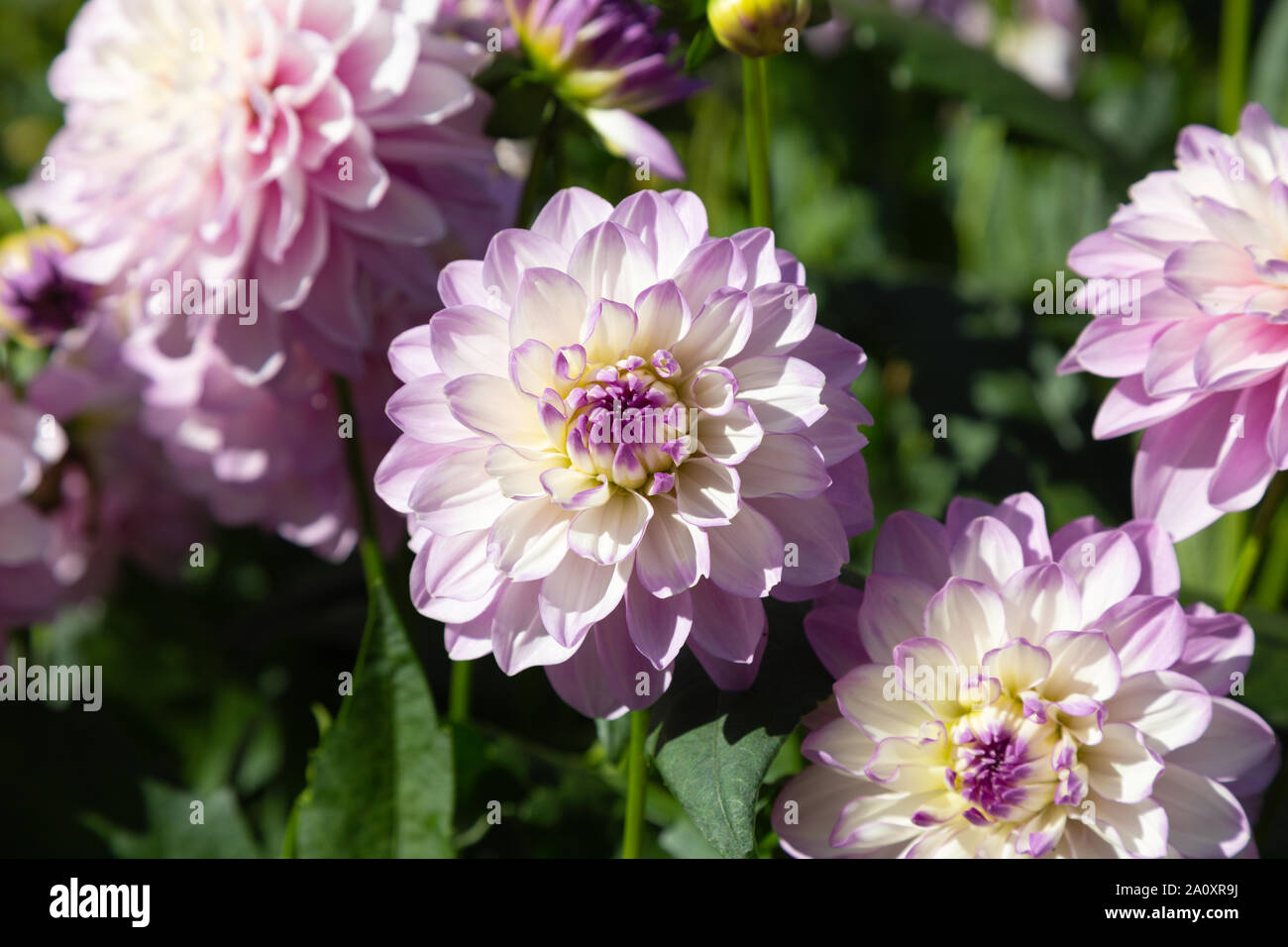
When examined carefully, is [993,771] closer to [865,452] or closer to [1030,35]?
[865,452]

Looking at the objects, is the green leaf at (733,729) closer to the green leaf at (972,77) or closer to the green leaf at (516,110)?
the green leaf at (516,110)

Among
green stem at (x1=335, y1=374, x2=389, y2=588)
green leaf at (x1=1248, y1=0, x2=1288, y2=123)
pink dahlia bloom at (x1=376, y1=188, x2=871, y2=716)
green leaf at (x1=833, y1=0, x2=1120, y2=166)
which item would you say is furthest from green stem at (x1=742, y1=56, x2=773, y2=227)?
green leaf at (x1=1248, y1=0, x2=1288, y2=123)

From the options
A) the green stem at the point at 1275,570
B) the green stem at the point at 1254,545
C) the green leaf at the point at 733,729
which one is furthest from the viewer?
the green stem at the point at 1275,570

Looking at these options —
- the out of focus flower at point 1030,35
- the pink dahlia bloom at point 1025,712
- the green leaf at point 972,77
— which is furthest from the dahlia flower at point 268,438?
the out of focus flower at point 1030,35

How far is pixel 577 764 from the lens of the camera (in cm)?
76

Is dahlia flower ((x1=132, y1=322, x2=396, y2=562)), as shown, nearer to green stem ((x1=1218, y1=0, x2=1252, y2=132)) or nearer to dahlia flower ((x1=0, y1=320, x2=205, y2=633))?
dahlia flower ((x1=0, y1=320, x2=205, y2=633))

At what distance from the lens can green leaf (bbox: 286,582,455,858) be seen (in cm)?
63

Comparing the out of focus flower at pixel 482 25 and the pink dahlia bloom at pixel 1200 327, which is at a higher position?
the out of focus flower at pixel 482 25

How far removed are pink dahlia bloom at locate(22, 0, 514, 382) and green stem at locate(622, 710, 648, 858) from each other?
1.03ft

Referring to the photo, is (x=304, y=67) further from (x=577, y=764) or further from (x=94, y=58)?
(x=577, y=764)

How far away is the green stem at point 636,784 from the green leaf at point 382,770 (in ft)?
0.32

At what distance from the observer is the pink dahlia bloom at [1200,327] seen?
58 centimetres
